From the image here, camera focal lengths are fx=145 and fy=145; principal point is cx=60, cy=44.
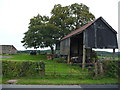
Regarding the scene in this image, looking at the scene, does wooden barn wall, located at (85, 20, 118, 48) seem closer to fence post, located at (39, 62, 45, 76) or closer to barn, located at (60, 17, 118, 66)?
barn, located at (60, 17, 118, 66)

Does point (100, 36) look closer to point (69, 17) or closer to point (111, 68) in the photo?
point (111, 68)

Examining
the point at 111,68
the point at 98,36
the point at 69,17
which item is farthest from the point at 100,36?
the point at 69,17

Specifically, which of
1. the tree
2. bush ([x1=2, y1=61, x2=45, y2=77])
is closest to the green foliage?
bush ([x1=2, y1=61, x2=45, y2=77])

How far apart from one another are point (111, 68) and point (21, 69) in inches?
262

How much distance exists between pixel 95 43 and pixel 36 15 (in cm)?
2475

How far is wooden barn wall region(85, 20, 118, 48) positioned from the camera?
1606 cm

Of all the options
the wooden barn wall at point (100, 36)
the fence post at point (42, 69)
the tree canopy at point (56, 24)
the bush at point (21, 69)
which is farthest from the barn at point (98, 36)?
the tree canopy at point (56, 24)

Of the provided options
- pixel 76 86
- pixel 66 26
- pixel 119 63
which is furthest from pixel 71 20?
pixel 76 86

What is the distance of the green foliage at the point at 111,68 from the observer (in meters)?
10.9

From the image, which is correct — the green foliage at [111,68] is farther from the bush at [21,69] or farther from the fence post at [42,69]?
the bush at [21,69]

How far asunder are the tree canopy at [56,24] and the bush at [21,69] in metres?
20.5

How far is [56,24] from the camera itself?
34.2 meters

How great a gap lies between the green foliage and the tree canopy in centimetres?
2090

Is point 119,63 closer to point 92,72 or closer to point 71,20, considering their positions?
point 92,72
